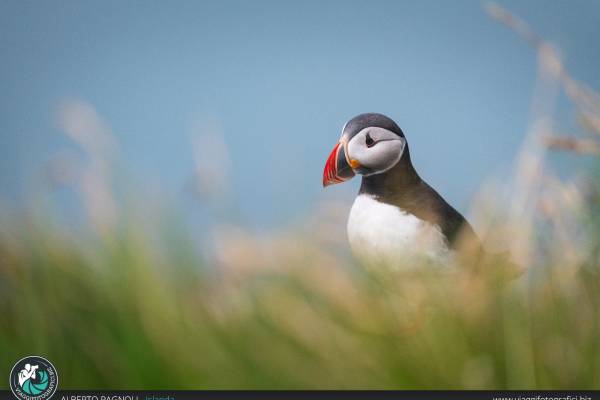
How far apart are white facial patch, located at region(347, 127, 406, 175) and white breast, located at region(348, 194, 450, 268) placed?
11 centimetres

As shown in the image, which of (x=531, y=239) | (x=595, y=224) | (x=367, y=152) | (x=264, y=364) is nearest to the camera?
(x=264, y=364)

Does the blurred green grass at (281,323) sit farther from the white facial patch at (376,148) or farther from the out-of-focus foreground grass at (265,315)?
the white facial patch at (376,148)

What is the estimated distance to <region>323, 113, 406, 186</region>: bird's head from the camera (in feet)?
5.31

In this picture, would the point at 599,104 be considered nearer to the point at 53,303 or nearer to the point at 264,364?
the point at 264,364

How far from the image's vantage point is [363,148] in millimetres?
1632

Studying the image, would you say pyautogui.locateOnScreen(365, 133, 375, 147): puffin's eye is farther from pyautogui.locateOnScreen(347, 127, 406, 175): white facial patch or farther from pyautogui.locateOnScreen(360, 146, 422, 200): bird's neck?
pyautogui.locateOnScreen(360, 146, 422, 200): bird's neck

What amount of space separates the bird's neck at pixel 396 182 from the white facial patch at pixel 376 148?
0.02 m

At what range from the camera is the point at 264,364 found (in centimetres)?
93

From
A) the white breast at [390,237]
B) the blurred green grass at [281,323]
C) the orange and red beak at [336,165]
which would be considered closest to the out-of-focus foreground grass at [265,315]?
the blurred green grass at [281,323]

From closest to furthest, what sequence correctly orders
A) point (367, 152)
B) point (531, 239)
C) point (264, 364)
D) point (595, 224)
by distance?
point (264, 364) → point (531, 239) → point (595, 224) → point (367, 152)

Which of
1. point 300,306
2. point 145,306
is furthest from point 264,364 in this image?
point 145,306

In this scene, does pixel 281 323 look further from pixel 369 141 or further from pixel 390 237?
pixel 369 141

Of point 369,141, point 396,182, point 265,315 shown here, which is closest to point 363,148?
point 369,141

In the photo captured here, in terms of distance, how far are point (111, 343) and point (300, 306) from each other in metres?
0.31
